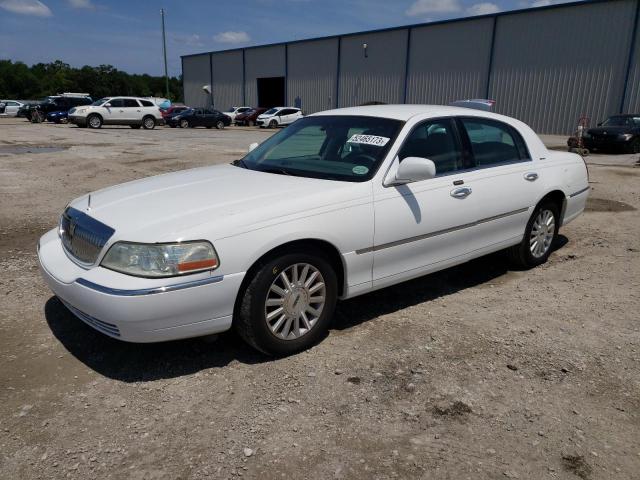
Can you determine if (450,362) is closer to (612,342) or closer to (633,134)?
(612,342)

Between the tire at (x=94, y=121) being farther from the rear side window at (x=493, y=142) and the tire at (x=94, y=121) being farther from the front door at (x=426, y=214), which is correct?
the front door at (x=426, y=214)

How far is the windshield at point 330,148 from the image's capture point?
3.74 m

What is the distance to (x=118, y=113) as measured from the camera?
29641mm

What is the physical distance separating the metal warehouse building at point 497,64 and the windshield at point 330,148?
85.4ft

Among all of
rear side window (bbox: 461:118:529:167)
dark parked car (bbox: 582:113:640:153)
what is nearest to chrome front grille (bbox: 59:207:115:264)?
rear side window (bbox: 461:118:529:167)

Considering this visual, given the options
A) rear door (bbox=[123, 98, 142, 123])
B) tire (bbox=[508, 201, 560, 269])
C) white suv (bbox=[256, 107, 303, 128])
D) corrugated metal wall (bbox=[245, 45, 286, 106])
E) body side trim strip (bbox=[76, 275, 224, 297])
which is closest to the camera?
body side trim strip (bbox=[76, 275, 224, 297])

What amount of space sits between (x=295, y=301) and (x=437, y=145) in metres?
1.78

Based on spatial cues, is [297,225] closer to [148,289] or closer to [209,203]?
[209,203]

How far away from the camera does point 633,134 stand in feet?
57.1

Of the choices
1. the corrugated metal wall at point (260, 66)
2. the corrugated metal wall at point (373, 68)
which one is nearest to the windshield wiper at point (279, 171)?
the corrugated metal wall at point (373, 68)

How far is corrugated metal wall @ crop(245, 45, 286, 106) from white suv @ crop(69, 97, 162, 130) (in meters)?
16.7

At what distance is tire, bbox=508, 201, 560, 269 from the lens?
195 inches

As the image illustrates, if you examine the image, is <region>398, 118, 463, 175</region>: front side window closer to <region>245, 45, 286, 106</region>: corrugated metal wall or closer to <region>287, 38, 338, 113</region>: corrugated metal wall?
<region>287, 38, 338, 113</region>: corrugated metal wall

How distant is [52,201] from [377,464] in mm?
7386
